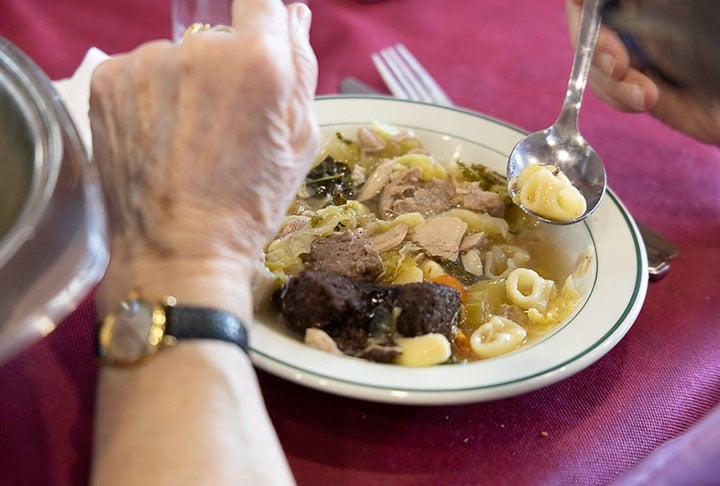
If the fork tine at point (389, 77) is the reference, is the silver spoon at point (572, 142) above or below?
above

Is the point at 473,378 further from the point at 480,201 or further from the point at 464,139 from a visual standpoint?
the point at 464,139

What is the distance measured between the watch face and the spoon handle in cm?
108

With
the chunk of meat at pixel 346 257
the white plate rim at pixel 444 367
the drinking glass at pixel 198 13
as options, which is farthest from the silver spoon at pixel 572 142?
the drinking glass at pixel 198 13

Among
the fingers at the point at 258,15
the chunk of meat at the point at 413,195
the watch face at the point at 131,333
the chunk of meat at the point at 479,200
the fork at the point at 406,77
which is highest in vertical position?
the fingers at the point at 258,15

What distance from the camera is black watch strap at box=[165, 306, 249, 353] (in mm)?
907

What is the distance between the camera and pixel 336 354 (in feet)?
3.81

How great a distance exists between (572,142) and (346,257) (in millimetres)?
626

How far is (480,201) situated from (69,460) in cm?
99

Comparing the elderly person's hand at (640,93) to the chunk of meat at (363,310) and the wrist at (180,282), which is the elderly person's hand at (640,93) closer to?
the chunk of meat at (363,310)

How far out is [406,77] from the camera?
1994mm

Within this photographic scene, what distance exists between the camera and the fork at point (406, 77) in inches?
76.6

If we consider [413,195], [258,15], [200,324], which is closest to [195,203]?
[200,324]

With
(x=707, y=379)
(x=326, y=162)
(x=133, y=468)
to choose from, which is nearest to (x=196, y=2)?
(x=326, y=162)

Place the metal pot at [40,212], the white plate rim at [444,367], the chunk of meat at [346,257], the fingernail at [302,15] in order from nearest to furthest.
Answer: the metal pot at [40,212], the white plate rim at [444,367], the fingernail at [302,15], the chunk of meat at [346,257]
